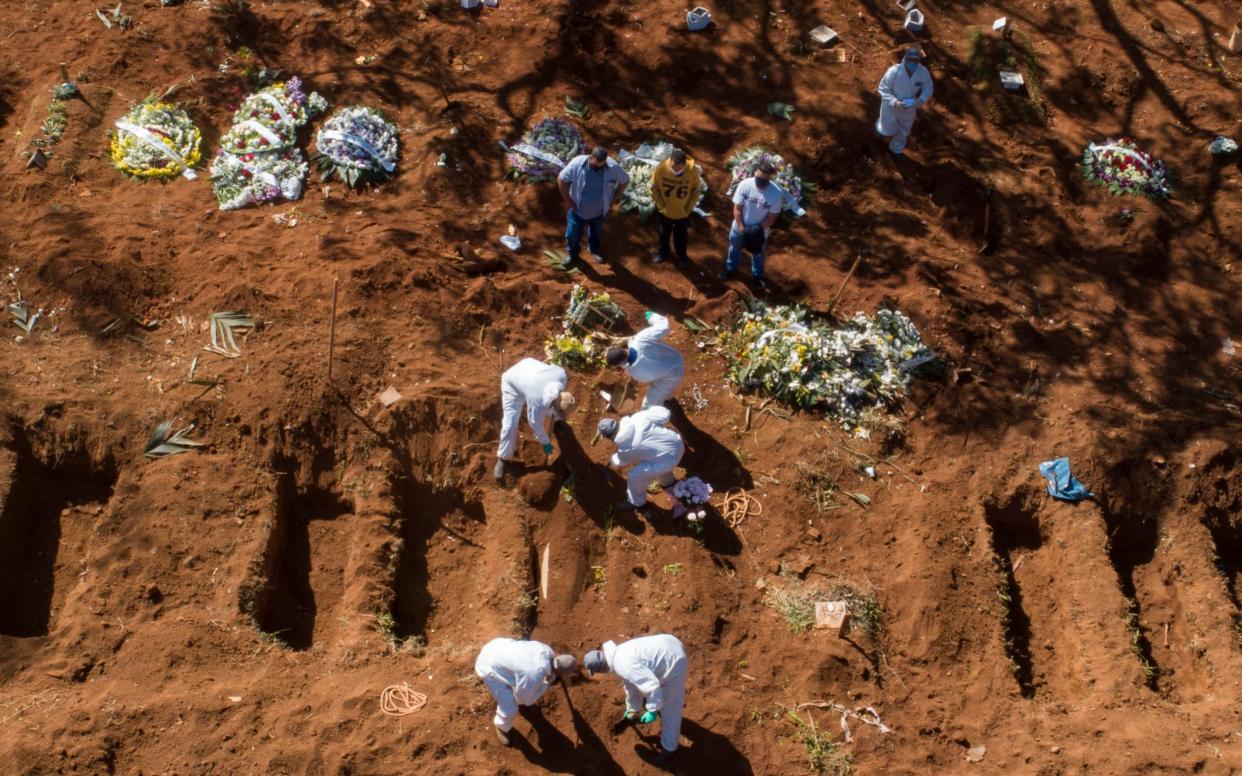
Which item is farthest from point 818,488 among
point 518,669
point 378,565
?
point 378,565

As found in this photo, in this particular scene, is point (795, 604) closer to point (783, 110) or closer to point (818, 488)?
point (818, 488)

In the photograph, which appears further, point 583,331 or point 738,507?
point 583,331

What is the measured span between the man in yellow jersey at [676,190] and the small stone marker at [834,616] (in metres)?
4.25

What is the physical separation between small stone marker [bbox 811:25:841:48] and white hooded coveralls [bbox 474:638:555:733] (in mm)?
9286

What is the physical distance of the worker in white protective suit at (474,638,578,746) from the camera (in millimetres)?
6281

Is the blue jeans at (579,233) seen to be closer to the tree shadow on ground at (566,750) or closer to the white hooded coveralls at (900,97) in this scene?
the white hooded coveralls at (900,97)

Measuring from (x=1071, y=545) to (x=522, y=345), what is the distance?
5705 mm

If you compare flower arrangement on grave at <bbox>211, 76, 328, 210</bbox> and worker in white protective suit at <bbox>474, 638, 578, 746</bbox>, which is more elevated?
flower arrangement on grave at <bbox>211, 76, 328, 210</bbox>

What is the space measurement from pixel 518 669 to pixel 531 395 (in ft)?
7.85

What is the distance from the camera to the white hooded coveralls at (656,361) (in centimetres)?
786

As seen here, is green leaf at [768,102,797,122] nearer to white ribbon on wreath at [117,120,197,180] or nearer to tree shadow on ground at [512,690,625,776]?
white ribbon on wreath at [117,120,197,180]

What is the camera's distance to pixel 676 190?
9.09 m

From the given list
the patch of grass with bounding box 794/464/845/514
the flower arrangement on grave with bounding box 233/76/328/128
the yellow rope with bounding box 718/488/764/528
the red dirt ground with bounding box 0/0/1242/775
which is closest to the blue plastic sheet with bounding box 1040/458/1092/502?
the red dirt ground with bounding box 0/0/1242/775

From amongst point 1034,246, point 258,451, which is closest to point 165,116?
point 258,451
